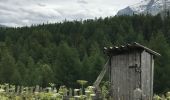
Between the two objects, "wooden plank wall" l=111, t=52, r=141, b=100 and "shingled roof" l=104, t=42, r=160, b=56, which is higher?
"shingled roof" l=104, t=42, r=160, b=56

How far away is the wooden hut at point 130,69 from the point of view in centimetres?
1161

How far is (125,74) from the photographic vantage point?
1196 cm

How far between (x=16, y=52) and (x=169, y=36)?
36.8 m

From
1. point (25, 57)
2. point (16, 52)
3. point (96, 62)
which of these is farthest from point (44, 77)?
point (16, 52)

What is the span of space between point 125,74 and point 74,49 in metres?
71.1

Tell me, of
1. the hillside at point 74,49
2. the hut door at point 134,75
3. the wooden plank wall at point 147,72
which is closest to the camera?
the hut door at point 134,75

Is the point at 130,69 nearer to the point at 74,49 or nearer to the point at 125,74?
the point at 125,74

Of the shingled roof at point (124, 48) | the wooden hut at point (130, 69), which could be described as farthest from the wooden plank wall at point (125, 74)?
the shingled roof at point (124, 48)

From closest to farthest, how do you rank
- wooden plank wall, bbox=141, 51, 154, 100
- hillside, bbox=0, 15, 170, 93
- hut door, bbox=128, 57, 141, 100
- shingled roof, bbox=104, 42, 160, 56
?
shingled roof, bbox=104, 42, 160, 56
hut door, bbox=128, 57, 141, 100
wooden plank wall, bbox=141, 51, 154, 100
hillside, bbox=0, 15, 170, 93

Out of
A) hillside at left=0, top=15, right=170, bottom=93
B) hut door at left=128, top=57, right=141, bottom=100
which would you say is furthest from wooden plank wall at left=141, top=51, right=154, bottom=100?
hillside at left=0, top=15, right=170, bottom=93

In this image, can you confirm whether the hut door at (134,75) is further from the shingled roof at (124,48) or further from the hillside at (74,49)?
the hillside at (74,49)

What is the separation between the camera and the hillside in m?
66.1

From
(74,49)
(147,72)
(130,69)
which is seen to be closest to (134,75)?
(130,69)

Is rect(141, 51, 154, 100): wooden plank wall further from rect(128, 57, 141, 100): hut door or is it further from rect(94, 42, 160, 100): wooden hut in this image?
rect(128, 57, 141, 100): hut door
